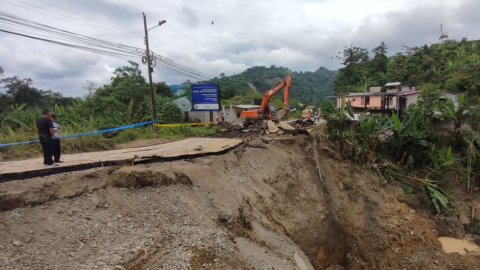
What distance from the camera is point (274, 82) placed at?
274ft

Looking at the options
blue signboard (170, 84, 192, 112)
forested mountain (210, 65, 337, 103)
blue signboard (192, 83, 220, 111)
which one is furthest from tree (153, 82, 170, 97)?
forested mountain (210, 65, 337, 103)

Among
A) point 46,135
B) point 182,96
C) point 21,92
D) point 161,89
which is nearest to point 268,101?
point 182,96

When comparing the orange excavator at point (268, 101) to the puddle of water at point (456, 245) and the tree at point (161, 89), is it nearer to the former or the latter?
the tree at point (161, 89)

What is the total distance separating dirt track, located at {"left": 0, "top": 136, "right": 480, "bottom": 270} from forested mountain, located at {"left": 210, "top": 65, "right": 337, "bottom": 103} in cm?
3458

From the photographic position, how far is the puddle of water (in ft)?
28.4

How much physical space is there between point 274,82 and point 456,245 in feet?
255

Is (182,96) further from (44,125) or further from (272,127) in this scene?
(44,125)

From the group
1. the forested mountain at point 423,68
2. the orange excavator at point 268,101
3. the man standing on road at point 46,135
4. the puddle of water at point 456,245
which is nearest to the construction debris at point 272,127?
the orange excavator at point 268,101

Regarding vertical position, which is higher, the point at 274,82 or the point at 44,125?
the point at 274,82

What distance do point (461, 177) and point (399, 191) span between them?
384 cm

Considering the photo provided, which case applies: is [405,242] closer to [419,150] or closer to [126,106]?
[419,150]

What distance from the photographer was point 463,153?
12711 millimetres

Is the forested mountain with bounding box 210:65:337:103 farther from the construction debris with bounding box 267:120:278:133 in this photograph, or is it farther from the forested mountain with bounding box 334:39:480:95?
the construction debris with bounding box 267:120:278:133

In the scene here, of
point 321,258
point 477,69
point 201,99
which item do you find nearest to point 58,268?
point 321,258
